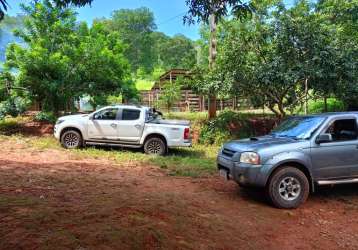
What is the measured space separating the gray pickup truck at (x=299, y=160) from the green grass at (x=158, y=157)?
2.95 meters

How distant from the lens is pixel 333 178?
7.26 meters

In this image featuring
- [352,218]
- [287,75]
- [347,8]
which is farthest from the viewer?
[347,8]

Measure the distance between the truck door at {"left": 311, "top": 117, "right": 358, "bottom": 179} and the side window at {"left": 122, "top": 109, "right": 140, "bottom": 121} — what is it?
24.0 ft

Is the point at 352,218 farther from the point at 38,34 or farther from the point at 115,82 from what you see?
the point at 38,34

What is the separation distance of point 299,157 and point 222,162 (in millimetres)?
1494

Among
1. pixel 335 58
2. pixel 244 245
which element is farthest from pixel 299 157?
pixel 335 58

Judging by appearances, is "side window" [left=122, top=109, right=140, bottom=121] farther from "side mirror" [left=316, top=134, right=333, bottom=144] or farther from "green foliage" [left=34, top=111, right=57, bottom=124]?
"side mirror" [left=316, top=134, right=333, bottom=144]

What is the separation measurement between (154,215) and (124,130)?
7686 millimetres

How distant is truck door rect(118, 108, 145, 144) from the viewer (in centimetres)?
1317

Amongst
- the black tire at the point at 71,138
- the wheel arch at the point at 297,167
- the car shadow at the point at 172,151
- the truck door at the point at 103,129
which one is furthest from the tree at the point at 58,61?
the wheel arch at the point at 297,167

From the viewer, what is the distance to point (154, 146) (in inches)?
518

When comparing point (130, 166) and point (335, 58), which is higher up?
point (335, 58)

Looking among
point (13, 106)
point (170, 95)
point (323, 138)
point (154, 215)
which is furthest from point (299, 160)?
point (170, 95)

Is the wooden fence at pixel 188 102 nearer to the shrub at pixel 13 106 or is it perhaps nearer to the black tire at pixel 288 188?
the shrub at pixel 13 106
